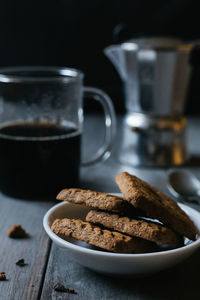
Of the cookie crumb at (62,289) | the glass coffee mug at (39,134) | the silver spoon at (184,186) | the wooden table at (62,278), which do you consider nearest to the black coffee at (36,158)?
the glass coffee mug at (39,134)

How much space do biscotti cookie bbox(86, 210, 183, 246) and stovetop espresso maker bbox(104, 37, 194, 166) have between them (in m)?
→ 0.56

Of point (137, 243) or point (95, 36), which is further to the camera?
point (95, 36)

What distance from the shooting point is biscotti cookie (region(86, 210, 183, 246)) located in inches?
20.9

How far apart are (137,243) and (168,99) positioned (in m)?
0.61

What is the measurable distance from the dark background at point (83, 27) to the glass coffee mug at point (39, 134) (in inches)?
36.1

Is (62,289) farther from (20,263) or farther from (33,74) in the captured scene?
(33,74)

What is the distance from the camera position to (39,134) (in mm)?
858

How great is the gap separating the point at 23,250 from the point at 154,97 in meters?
0.56

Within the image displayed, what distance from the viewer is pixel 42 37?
5.84 ft

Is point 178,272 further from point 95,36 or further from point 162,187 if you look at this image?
point 95,36

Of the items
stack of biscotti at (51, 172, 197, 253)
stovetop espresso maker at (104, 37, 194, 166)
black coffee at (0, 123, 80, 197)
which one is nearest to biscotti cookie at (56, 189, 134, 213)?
stack of biscotti at (51, 172, 197, 253)

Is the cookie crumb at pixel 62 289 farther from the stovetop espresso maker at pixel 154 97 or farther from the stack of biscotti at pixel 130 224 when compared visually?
the stovetop espresso maker at pixel 154 97

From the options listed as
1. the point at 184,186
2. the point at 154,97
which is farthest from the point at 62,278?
the point at 154,97

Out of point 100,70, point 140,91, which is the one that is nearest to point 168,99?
point 140,91
